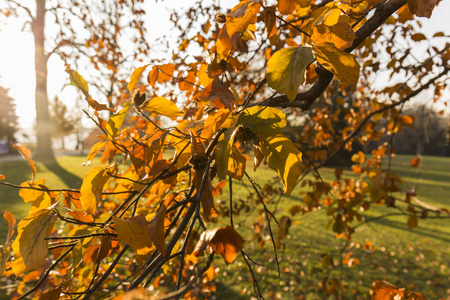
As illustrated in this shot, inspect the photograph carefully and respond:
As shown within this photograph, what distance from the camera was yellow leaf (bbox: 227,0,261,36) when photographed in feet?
2.20

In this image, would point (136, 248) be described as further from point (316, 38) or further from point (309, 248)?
point (309, 248)

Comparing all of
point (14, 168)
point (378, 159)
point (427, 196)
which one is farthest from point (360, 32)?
point (14, 168)

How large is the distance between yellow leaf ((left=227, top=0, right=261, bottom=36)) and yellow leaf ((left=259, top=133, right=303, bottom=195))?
328 millimetres

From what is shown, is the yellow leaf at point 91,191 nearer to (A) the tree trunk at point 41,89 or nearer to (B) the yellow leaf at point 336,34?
(B) the yellow leaf at point 336,34

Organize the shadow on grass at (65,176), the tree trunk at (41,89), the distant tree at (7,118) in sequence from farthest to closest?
the distant tree at (7,118)
the tree trunk at (41,89)
the shadow on grass at (65,176)

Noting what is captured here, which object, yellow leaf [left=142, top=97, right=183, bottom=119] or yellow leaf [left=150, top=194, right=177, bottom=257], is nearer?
yellow leaf [left=150, top=194, right=177, bottom=257]

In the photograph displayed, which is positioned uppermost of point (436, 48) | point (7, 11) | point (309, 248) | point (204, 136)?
point (7, 11)

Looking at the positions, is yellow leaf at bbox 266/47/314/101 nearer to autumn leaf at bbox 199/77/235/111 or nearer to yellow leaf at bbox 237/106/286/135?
yellow leaf at bbox 237/106/286/135

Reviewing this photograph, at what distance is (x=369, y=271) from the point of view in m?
5.36

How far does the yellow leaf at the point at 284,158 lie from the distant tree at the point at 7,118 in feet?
107

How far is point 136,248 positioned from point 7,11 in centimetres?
1336

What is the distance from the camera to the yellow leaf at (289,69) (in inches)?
22.6

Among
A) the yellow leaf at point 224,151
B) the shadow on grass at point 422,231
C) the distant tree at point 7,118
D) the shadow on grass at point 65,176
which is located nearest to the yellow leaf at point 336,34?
the yellow leaf at point 224,151

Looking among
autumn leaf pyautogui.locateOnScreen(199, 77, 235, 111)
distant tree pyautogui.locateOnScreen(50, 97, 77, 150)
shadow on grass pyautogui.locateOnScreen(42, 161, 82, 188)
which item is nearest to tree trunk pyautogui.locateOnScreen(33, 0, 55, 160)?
shadow on grass pyautogui.locateOnScreen(42, 161, 82, 188)
